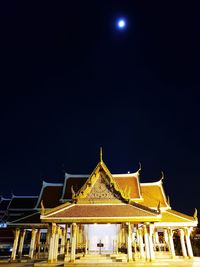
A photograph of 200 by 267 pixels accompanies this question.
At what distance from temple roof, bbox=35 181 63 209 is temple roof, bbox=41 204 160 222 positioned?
→ 8.25 meters

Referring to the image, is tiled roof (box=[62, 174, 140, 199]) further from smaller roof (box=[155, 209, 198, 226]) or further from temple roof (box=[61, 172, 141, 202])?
smaller roof (box=[155, 209, 198, 226])

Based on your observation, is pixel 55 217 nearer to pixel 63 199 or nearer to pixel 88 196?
pixel 88 196

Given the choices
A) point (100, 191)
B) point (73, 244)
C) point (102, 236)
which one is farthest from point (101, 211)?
point (102, 236)

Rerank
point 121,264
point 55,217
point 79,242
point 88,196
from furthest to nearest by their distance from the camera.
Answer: point 79,242
point 88,196
point 55,217
point 121,264

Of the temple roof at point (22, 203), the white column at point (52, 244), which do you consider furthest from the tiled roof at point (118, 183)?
the temple roof at point (22, 203)

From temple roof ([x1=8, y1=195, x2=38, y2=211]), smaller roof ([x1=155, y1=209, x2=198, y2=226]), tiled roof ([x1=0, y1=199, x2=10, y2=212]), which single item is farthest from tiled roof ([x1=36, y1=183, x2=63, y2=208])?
tiled roof ([x1=0, y1=199, x2=10, y2=212])

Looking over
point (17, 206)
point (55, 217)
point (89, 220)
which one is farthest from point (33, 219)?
point (17, 206)

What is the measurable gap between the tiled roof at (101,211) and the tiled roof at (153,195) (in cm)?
685

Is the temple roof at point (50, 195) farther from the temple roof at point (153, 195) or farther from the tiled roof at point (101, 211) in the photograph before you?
the temple roof at point (153, 195)

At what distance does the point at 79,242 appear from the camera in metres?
20.3

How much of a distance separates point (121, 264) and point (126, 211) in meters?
2.93

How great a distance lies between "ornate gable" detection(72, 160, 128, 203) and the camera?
50.3ft

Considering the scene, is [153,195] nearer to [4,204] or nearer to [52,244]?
[52,244]

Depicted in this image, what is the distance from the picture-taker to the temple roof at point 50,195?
22.5 m
